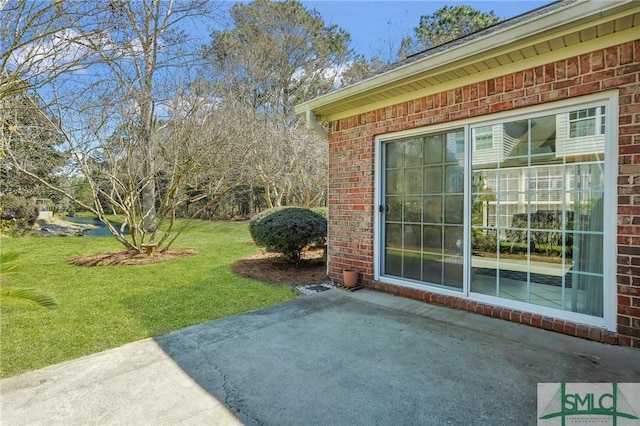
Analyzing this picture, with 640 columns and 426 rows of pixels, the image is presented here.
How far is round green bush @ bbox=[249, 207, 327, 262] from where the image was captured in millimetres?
6367

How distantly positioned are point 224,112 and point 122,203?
3.18 meters

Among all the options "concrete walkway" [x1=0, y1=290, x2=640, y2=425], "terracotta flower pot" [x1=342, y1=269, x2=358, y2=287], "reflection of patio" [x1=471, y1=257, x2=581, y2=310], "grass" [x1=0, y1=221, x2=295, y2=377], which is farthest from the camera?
"terracotta flower pot" [x1=342, y1=269, x2=358, y2=287]

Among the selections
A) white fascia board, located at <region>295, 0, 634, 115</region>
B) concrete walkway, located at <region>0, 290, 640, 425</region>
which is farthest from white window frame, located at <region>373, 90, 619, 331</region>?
white fascia board, located at <region>295, 0, 634, 115</region>

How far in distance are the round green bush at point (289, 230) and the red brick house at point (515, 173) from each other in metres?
1.60

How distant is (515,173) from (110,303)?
5.18m

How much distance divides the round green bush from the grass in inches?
38.1

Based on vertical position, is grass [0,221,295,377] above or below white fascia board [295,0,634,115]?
below

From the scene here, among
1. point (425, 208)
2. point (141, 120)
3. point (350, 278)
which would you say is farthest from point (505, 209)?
point (141, 120)

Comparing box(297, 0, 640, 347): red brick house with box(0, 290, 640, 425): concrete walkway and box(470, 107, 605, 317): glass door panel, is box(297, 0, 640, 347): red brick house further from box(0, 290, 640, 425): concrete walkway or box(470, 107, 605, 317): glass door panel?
box(0, 290, 640, 425): concrete walkway

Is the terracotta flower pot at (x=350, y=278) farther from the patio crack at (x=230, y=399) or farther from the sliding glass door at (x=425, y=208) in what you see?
the patio crack at (x=230, y=399)

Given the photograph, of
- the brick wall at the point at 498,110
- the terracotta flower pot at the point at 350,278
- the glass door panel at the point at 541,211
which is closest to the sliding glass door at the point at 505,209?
the glass door panel at the point at 541,211

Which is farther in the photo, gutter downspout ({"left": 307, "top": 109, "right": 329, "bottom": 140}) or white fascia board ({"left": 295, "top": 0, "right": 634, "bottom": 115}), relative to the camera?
gutter downspout ({"left": 307, "top": 109, "right": 329, "bottom": 140})

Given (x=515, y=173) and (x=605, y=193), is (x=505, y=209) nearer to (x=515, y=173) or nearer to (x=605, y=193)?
(x=515, y=173)

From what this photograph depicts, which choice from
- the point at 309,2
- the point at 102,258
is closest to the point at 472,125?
the point at 102,258
